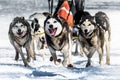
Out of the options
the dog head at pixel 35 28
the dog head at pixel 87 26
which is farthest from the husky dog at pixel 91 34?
the dog head at pixel 35 28

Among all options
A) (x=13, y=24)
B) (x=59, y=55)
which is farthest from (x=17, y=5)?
(x=13, y=24)

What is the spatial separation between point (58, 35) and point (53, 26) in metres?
0.24

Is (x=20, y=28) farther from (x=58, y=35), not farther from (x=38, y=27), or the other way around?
(x=38, y=27)

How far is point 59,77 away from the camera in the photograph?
8.38 metres

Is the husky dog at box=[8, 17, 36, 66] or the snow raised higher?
the husky dog at box=[8, 17, 36, 66]

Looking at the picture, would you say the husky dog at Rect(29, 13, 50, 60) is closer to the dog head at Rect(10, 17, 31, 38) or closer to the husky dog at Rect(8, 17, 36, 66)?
the husky dog at Rect(8, 17, 36, 66)

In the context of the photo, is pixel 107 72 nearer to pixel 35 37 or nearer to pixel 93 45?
pixel 93 45

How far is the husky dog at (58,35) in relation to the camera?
29.7 feet

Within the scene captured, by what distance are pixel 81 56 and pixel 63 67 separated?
2.07m

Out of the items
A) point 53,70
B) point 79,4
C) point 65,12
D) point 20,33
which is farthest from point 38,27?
point 79,4

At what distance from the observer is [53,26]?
355 inches

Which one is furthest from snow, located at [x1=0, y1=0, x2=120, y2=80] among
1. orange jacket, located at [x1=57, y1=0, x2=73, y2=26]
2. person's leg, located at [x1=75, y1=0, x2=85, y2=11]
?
person's leg, located at [x1=75, y1=0, x2=85, y2=11]

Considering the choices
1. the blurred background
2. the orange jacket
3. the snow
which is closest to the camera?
the snow

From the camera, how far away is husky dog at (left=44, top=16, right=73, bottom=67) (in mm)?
9062
